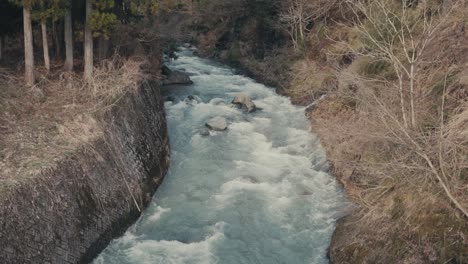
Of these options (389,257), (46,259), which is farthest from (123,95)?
(389,257)

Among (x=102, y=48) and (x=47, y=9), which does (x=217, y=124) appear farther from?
(x=47, y=9)

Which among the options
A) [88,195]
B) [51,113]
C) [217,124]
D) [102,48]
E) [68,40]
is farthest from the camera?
[217,124]

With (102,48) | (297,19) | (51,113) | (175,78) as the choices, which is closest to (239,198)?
(51,113)

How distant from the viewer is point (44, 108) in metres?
14.1

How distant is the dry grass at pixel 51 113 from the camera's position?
11.5 metres

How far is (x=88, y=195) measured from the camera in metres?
12.1

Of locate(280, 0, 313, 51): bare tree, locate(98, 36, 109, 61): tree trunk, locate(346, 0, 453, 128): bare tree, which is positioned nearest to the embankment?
locate(98, 36, 109, 61): tree trunk

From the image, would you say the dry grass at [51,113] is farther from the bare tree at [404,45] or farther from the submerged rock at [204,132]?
the bare tree at [404,45]

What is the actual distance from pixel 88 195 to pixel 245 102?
12.6m

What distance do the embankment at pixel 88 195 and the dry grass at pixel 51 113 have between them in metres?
0.34

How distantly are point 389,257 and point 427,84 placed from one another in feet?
19.8

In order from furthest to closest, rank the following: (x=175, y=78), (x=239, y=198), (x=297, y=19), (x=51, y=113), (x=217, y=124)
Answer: (x=297, y=19) < (x=175, y=78) < (x=217, y=124) < (x=239, y=198) < (x=51, y=113)

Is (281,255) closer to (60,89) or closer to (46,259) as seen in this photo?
(46,259)

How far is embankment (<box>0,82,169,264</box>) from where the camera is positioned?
9.99 meters
